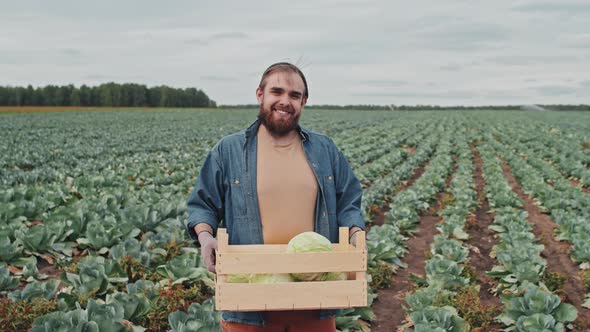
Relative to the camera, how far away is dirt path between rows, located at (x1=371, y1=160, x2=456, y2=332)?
5.25 m

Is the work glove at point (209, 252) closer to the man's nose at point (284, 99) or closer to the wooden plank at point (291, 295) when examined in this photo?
the wooden plank at point (291, 295)

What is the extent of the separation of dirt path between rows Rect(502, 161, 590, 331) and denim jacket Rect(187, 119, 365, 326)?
371 cm

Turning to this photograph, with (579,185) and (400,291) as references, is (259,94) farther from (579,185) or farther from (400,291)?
(579,185)

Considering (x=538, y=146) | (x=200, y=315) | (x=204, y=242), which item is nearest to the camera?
(x=204, y=242)

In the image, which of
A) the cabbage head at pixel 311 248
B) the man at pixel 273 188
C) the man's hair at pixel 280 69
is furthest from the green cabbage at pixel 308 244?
the man's hair at pixel 280 69

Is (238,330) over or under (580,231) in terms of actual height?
over

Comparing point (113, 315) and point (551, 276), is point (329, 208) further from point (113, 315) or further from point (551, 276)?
point (551, 276)

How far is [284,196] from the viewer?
8.57 feet

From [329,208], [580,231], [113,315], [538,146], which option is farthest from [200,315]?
[538,146]

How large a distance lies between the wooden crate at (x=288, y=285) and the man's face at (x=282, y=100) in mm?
618

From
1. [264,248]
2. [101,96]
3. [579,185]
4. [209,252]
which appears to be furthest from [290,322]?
[101,96]

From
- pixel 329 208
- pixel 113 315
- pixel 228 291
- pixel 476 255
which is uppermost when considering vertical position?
pixel 329 208

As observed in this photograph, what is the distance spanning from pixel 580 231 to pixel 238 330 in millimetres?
6953

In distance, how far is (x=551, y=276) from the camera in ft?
20.3
